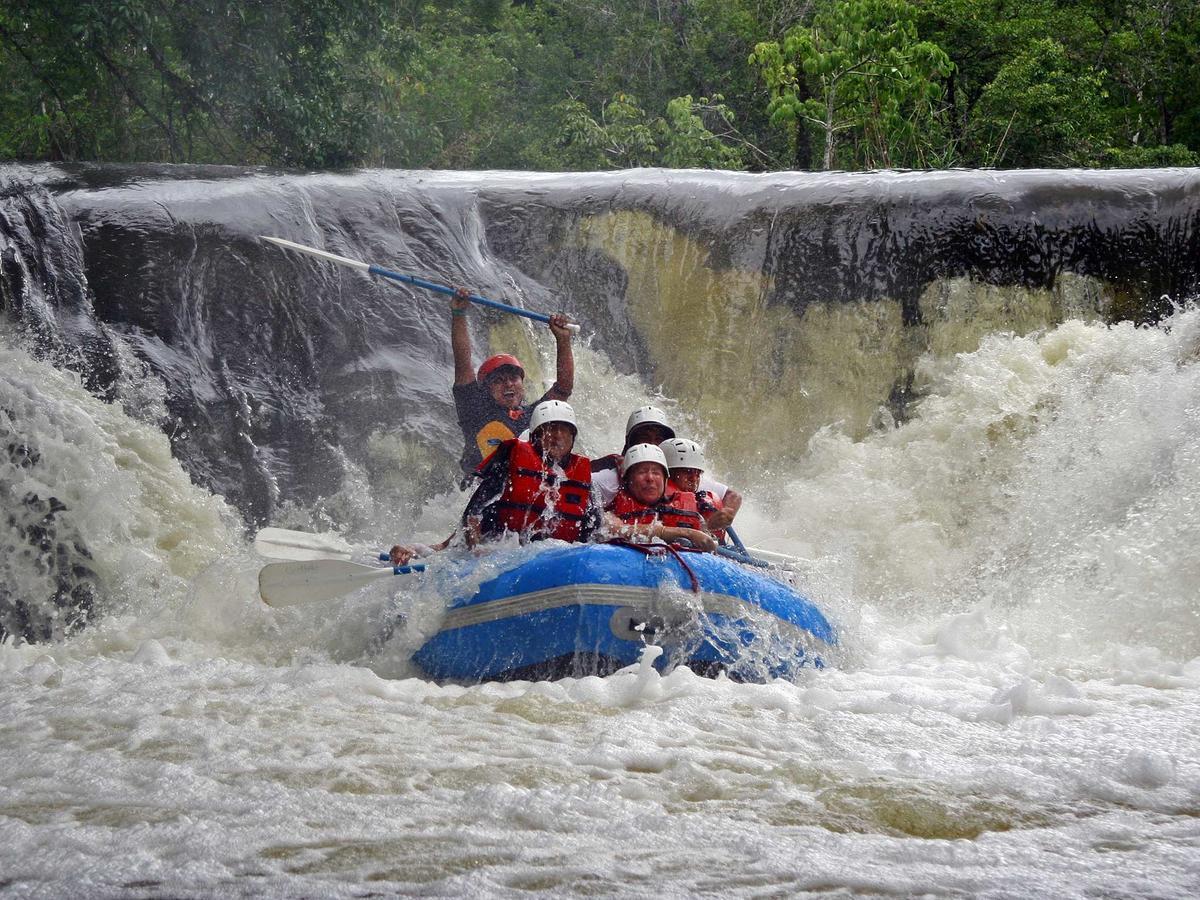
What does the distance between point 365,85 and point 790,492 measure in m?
5.68

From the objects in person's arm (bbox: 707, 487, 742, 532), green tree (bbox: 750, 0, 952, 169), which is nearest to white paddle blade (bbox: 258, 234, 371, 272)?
person's arm (bbox: 707, 487, 742, 532)

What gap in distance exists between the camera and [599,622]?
15.3 feet

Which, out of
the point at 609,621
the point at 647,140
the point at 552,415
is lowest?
the point at 609,621

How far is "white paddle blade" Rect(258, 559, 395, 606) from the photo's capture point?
16.9 ft

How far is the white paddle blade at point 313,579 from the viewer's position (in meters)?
5.16

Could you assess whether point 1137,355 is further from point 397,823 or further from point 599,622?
point 397,823

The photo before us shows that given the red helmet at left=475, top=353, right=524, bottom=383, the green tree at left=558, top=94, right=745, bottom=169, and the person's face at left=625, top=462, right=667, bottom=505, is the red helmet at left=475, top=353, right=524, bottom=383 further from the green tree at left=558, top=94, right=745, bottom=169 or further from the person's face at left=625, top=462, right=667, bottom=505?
the green tree at left=558, top=94, right=745, bottom=169

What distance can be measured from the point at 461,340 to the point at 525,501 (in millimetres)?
1901

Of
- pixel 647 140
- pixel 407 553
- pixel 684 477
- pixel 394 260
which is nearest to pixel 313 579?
pixel 407 553

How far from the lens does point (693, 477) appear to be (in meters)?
5.84

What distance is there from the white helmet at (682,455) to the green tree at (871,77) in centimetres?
805

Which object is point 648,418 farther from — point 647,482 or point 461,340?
point 461,340

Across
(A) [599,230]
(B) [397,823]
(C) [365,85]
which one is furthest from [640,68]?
(B) [397,823]

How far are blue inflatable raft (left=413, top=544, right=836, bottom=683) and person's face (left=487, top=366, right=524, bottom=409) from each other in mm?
1794
